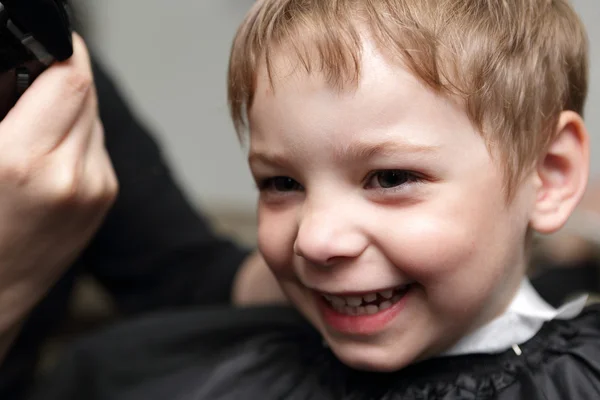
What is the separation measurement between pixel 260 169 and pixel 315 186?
73 mm

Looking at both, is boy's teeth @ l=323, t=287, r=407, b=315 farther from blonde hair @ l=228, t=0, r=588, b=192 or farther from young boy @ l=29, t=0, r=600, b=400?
blonde hair @ l=228, t=0, r=588, b=192

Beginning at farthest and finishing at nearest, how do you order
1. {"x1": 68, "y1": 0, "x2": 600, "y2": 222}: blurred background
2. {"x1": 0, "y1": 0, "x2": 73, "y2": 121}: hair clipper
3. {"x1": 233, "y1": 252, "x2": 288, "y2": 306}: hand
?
{"x1": 68, "y1": 0, "x2": 600, "y2": 222}: blurred background < {"x1": 233, "y1": 252, "x2": 288, "y2": 306}: hand < {"x1": 0, "y1": 0, "x2": 73, "y2": 121}: hair clipper

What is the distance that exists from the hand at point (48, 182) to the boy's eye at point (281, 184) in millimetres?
162

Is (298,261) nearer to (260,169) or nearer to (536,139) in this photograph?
(260,169)

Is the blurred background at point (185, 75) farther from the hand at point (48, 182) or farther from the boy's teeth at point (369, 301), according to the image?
the boy's teeth at point (369, 301)

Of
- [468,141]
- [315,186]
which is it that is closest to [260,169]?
[315,186]

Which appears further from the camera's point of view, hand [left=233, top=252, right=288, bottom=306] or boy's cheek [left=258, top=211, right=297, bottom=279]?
hand [left=233, top=252, right=288, bottom=306]

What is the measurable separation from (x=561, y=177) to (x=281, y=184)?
26 centimetres

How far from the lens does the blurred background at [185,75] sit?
6.07 feet

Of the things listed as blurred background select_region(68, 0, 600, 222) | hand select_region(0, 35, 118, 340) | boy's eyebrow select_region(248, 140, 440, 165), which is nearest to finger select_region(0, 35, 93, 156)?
hand select_region(0, 35, 118, 340)

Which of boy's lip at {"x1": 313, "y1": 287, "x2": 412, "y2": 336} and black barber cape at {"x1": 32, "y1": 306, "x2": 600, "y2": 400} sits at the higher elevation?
boy's lip at {"x1": 313, "y1": 287, "x2": 412, "y2": 336}

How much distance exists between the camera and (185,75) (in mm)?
1891

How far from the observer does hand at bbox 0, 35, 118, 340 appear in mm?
602

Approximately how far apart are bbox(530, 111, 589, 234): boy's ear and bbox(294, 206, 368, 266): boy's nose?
7.2 inches
